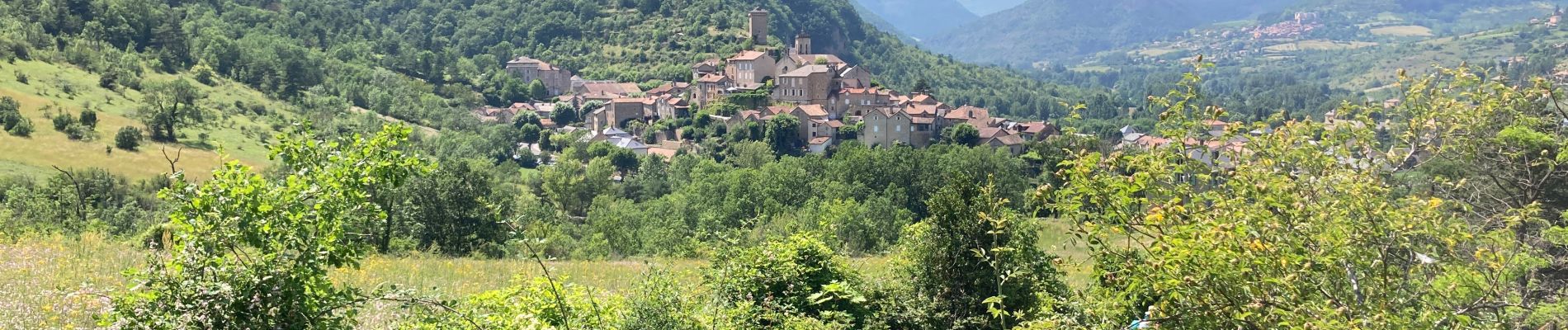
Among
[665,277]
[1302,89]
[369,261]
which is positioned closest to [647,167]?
[369,261]

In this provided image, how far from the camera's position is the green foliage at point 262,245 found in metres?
5.22

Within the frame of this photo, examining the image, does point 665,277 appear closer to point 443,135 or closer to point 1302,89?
point 443,135

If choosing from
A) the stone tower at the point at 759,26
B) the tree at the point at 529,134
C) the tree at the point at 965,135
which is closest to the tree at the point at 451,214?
the tree at the point at 965,135

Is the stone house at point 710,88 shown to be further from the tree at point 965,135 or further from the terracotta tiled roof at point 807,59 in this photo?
the tree at point 965,135

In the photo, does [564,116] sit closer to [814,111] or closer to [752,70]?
[752,70]

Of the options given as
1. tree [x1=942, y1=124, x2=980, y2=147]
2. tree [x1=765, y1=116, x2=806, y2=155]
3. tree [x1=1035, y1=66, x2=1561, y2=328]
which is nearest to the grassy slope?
tree [x1=765, y1=116, x2=806, y2=155]

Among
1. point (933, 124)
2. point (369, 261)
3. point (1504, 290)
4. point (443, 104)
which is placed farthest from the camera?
point (443, 104)

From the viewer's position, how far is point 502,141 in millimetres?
77938

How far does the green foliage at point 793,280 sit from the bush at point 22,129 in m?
49.5

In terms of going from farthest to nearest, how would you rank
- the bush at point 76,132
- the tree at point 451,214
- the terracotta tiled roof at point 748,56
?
the terracotta tiled roof at point 748,56, the bush at point 76,132, the tree at point 451,214

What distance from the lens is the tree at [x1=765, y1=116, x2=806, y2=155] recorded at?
70.6 m

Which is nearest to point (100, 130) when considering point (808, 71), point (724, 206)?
point (724, 206)

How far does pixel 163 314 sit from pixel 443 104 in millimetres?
92382

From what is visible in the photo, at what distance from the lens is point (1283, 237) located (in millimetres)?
5930
